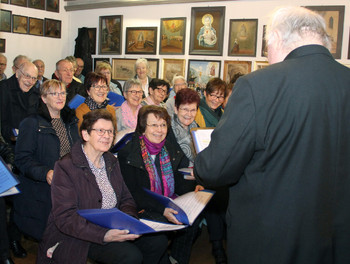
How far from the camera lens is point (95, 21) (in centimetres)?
948

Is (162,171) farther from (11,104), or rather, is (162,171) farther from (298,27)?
(11,104)

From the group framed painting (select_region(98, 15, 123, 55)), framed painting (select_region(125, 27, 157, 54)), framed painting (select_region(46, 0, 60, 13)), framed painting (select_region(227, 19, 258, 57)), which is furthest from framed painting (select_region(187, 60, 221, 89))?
framed painting (select_region(46, 0, 60, 13))

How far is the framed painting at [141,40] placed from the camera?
8.67 meters

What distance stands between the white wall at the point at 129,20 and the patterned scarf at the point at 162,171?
5.04 m

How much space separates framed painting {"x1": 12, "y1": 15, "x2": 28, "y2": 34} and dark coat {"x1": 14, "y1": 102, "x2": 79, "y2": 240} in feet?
20.8

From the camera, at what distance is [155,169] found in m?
3.20

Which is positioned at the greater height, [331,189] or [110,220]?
[331,189]

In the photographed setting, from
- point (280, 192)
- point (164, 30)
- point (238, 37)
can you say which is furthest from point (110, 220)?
point (164, 30)

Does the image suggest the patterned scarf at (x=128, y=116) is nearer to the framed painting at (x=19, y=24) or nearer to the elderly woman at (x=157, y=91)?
the elderly woman at (x=157, y=91)

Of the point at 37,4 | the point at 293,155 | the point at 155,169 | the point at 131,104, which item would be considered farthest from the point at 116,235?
the point at 37,4

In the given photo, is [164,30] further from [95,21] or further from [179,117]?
[179,117]

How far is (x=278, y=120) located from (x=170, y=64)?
727 centimetres

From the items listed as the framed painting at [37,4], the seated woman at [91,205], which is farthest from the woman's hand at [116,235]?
the framed painting at [37,4]

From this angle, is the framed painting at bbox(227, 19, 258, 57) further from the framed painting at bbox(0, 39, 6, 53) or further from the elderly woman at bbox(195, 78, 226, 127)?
the framed painting at bbox(0, 39, 6, 53)
